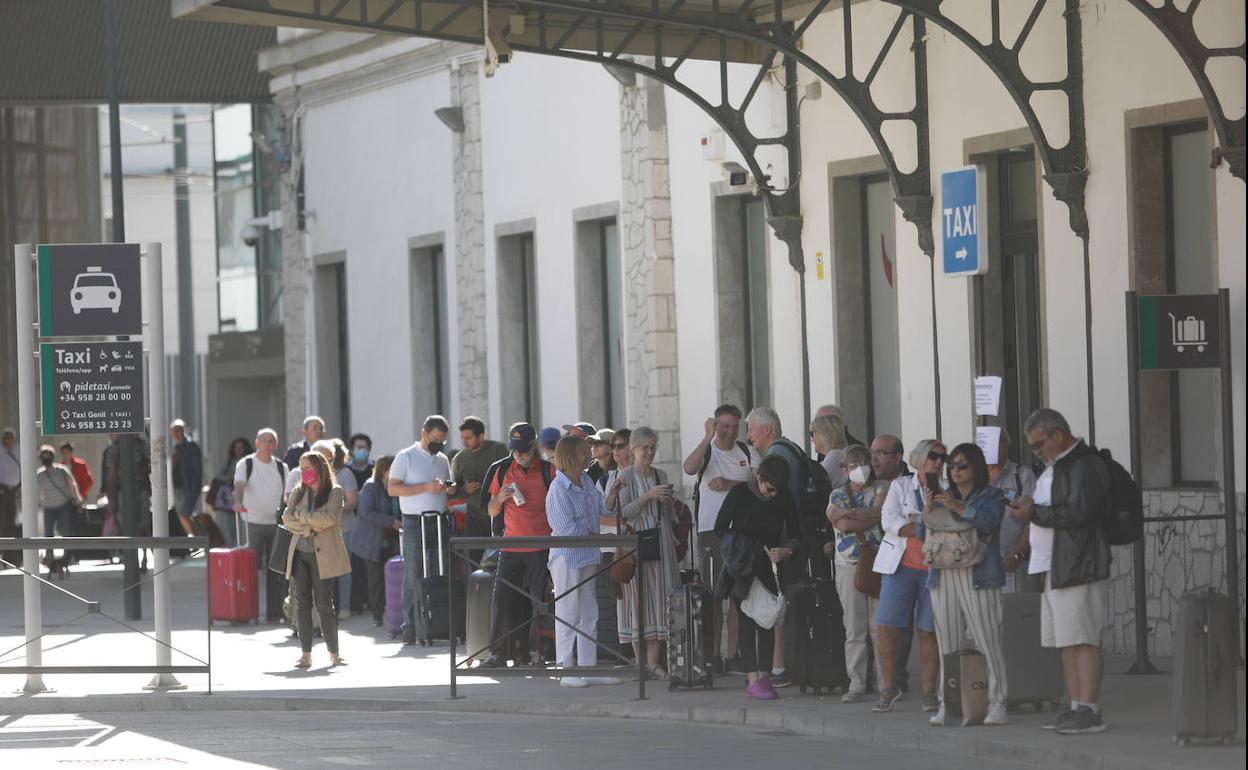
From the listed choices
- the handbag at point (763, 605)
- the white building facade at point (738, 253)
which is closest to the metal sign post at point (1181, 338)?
the white building facade at point (738, 253)

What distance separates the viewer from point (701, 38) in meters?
20.5

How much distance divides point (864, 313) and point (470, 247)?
24.4 ft

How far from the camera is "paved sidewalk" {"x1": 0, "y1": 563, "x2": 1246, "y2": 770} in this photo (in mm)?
12156

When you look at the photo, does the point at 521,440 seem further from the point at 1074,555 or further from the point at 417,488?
the point at 1074,555

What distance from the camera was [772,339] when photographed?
2114 centimetres

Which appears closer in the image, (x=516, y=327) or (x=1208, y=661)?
(x=1208, y=661)

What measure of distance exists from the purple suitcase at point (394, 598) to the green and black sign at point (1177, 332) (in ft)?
25.1

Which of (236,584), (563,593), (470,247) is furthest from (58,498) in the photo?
(563,593)

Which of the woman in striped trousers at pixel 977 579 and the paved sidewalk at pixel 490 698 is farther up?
the woman in striped trousers at pixel 977 579

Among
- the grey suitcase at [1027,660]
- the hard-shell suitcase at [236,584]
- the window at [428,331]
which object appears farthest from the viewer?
the window at [428,331]

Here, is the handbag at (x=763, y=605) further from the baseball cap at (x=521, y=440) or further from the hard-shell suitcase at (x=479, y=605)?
the hard-shell suitcase at (x=479, y=605)

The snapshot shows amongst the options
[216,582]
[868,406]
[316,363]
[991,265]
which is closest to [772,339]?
[868,406]

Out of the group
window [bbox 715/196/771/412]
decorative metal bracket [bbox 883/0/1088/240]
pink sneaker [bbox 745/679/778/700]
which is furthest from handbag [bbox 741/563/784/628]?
window [bbox 715/196/771/412]

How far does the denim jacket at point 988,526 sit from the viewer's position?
42.5ft
